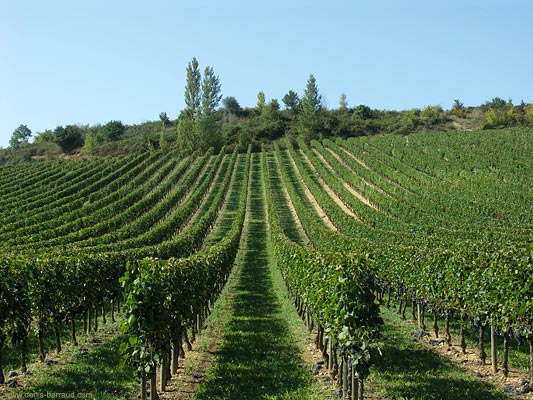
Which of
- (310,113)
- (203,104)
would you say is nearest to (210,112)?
(203,104)

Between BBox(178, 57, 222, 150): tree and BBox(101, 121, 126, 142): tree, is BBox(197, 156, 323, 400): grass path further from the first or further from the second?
BBox(101, 121, 126, 142): tree

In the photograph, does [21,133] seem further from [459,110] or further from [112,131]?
[459,110]

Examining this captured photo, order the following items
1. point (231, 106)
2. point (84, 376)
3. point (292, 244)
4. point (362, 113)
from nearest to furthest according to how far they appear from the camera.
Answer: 1. point (84, 376)
2. point (292, 244)
3. point (362, 113)
4. point (231, 106)

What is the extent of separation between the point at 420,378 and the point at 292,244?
1431cm

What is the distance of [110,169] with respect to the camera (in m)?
83.8

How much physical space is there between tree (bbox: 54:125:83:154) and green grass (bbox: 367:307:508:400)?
367 feet

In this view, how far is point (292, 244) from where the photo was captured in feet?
91.5

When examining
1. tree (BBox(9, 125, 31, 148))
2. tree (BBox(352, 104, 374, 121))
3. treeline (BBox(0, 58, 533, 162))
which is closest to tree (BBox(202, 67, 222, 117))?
treeline (BBox(0, 58, 533, 162))

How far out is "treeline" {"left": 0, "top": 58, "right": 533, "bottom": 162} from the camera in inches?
4309

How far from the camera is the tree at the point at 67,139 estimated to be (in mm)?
117500

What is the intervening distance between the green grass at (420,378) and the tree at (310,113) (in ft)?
328

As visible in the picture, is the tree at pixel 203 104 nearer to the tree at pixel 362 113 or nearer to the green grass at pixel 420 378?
the tree at pixel 362 113

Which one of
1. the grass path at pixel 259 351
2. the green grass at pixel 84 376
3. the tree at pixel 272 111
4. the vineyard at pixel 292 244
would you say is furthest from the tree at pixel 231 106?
the green grass at pixel 84 376

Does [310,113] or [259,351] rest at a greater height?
[310,113]
